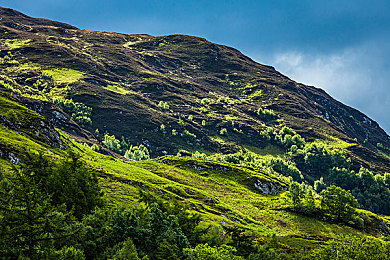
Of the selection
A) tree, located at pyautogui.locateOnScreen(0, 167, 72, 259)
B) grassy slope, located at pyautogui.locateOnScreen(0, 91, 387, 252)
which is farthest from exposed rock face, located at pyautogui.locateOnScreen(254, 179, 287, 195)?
tree, located at pyautogui.locateOnScreen(0, 167, 72, 259)

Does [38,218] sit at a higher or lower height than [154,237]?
higher

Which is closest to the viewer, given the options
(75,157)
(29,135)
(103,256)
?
(103,256)

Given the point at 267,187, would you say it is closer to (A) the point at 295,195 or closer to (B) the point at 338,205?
(A) the point at 295,195

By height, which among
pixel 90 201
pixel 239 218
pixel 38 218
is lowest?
pixel 239 218

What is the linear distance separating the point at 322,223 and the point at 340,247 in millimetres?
49964

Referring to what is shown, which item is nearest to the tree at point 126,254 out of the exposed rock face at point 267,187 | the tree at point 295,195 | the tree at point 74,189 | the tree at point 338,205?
the tree at point 74,189

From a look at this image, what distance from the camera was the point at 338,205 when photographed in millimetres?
92875

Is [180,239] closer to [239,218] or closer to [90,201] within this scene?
[90,201]

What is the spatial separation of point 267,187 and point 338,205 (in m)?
37.3

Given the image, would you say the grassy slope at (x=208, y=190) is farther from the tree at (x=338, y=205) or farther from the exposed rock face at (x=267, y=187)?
the tree at (x=338, y=205)

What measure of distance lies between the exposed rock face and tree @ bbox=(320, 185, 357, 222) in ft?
101

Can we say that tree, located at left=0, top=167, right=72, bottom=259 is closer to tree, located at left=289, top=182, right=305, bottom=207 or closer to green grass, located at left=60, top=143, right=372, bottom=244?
green grass, located at left=60, top=143, right=372, bottom=244

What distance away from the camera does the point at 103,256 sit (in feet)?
88.3

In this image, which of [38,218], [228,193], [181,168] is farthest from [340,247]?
[181,168]
